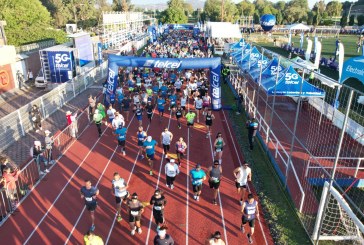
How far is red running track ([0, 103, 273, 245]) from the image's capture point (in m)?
8.70

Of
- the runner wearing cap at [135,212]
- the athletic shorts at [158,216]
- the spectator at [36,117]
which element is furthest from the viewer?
the spectator at [36,117]

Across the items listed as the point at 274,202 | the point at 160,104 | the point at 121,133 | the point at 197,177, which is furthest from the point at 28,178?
the point at 274,202

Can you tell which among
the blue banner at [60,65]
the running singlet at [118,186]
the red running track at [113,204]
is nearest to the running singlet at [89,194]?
the running singlet at [118,186]

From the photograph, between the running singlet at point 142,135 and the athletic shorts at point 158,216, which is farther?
the running singlet at point 142,135

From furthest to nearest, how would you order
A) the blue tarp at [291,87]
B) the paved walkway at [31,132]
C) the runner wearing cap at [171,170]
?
the blue tarp at [291,87] → the paved walkway at [31,132] → the runner wearing cap at [171,170]

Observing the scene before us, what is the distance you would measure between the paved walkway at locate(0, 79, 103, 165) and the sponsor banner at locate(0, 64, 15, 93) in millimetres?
1515

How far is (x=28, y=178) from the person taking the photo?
1121cm

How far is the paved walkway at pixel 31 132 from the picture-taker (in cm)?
1336

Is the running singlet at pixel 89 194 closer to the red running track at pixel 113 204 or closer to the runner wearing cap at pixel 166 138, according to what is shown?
the red running track at pixel 113 204

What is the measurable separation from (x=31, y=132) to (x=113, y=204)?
318 inches

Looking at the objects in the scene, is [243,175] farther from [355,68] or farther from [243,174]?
[355,68]

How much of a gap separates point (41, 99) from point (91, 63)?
1496 centimetres

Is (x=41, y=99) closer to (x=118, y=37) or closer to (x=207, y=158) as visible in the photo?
(x=207, y=158)

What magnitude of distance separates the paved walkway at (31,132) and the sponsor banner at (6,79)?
152 centimetres
